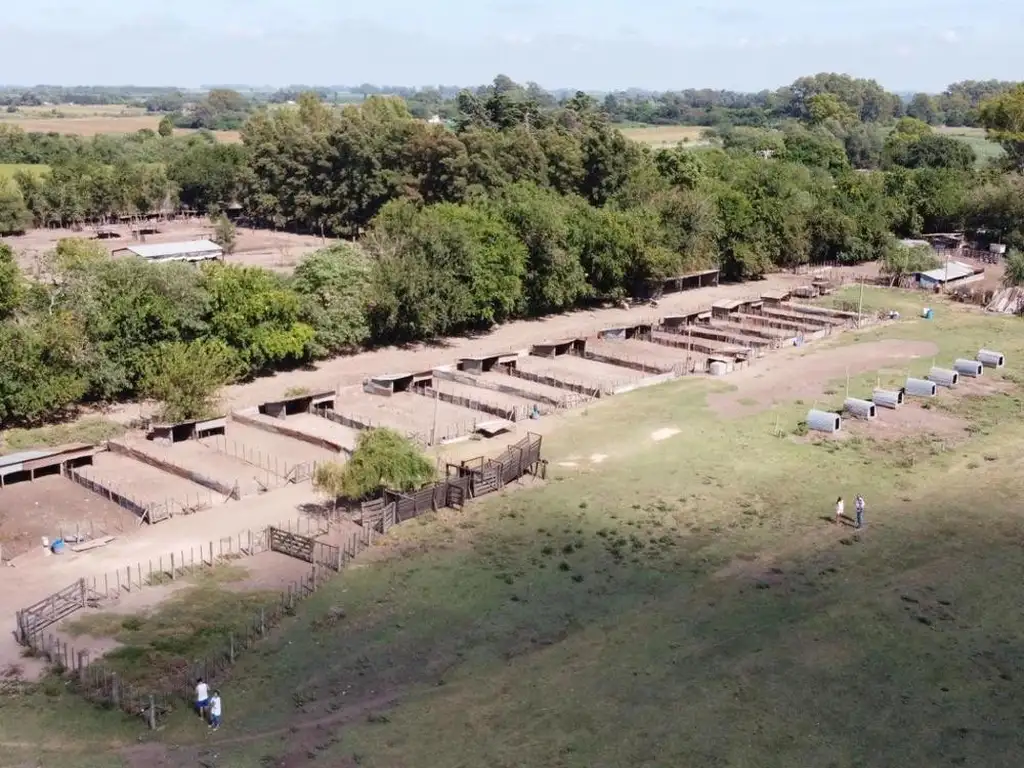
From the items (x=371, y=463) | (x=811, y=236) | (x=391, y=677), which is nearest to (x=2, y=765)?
(x=391, y=677)

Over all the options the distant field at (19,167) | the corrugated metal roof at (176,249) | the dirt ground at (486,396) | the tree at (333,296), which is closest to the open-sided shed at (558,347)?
the dirt ground at (486,396)

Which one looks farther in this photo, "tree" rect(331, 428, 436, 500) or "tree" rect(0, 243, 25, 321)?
"tree" rect(0, 243, 25, 321)

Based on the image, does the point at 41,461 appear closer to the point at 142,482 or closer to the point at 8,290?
the point at 142,482

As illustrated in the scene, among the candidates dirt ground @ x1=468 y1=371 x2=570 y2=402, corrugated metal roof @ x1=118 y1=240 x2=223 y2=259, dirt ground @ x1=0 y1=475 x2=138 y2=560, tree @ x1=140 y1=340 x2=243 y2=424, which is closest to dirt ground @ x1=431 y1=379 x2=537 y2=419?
dirt ground @ x1=468 y1=371 x2=570 y2=402

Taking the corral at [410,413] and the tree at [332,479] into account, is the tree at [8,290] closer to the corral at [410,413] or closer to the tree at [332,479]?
the corral at [410,413]

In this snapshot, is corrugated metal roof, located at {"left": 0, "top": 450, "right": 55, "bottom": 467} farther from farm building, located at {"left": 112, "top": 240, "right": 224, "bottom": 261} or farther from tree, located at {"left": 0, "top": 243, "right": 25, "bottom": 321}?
farm building, located at {"left": 112, "top": 240, "right": 224, "bottom": 261}

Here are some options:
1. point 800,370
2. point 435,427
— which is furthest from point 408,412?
point 800,370

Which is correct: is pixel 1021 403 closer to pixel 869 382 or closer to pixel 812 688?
pixel 869 382
